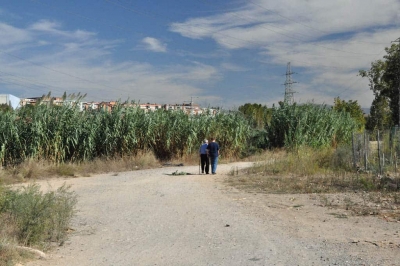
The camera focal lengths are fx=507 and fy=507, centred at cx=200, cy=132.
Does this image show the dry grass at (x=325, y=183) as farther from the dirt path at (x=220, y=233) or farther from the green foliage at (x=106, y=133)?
the green foliage at (x=106, y=133)

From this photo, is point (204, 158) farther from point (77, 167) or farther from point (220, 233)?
point (220, 233)

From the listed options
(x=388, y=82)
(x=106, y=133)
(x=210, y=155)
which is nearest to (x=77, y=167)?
(x=106, y=133)

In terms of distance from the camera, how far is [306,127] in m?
37.0

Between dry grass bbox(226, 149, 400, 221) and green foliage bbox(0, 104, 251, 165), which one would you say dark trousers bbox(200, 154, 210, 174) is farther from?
green foliage bbox(0, 104, 251, 165)

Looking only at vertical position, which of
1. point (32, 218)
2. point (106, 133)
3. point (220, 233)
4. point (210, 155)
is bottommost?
point (220, 233)

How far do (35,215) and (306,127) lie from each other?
29569mm

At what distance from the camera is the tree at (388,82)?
5294 cm

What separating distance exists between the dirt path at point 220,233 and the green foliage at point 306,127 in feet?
67.1

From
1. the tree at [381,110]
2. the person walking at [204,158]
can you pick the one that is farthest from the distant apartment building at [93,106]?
the tree at [381,110]

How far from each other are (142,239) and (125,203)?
5076 millimetres

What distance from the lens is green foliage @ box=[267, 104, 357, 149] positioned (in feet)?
119

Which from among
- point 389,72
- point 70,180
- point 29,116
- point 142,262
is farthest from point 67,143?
point 389,72

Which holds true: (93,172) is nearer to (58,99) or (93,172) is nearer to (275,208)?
(58,99)

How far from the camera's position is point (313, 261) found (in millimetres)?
8125
